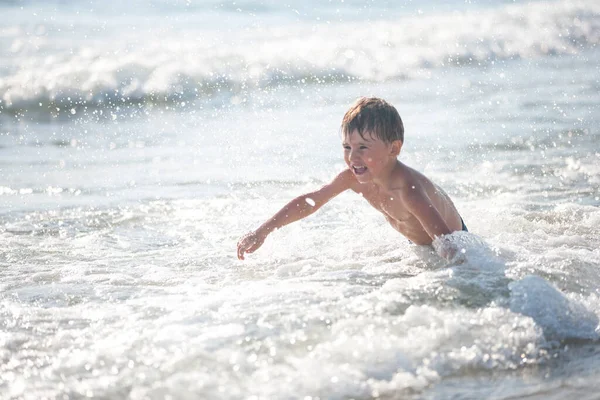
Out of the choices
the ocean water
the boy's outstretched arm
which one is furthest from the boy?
the ocean water

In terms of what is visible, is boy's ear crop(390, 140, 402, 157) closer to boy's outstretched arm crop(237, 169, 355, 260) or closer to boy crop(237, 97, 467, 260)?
boy crop(237, 97, 467, 260)

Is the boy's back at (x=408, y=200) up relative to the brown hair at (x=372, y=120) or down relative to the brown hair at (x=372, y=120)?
down

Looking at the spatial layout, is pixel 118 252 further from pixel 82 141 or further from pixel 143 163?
pixel 82 141

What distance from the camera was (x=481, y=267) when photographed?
3.98m

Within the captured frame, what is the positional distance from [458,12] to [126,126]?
12.0 meters

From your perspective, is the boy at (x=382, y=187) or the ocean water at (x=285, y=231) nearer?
the ocean water at (x=285, y=231)

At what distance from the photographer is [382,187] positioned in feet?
15.4

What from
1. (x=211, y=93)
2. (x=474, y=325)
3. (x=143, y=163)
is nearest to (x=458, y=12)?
(x=211, y=93)

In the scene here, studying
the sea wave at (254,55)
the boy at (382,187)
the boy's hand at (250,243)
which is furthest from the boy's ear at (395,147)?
the sea wave at (254,55)

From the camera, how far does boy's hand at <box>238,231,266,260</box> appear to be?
14.2 ft

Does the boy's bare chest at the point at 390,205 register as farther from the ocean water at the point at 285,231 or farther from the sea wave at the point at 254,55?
the sea wave at the point at 254,55

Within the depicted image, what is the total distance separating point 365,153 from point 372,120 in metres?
0.18

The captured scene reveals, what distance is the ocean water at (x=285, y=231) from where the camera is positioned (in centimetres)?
295

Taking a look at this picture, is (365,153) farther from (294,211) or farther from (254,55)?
(254,55)
